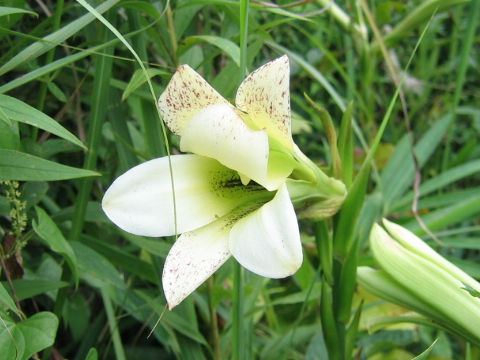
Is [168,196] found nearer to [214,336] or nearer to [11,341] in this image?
[11,341]

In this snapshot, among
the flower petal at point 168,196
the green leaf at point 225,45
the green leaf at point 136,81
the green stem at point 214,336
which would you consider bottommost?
the green stem at point 214,336

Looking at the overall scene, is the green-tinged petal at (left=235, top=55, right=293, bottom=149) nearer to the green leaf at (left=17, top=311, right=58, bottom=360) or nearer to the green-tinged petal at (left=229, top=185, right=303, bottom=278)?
the green-tinged petal at (left=229, top=185, right=303, bottom=278)

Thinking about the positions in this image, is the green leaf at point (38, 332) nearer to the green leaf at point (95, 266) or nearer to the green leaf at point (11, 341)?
the green leaf at point (11, 341)

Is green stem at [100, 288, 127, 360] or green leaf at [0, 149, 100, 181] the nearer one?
green leaf at [0, 149, 100, 181]

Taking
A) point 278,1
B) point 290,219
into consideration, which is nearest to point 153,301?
point 290,219

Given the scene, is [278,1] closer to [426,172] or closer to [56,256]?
[56,256]

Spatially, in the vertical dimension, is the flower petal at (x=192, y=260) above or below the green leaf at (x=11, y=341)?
above

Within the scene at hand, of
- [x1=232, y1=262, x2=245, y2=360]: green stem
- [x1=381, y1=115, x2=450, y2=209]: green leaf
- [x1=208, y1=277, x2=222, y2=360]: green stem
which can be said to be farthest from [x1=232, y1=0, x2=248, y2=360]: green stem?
[x1=381, y1=115, x2=450, y2=209]: green leaf

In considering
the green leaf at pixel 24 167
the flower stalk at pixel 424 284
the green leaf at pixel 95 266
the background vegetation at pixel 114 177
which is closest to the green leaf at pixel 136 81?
the background vegetation at pixel 114 177
